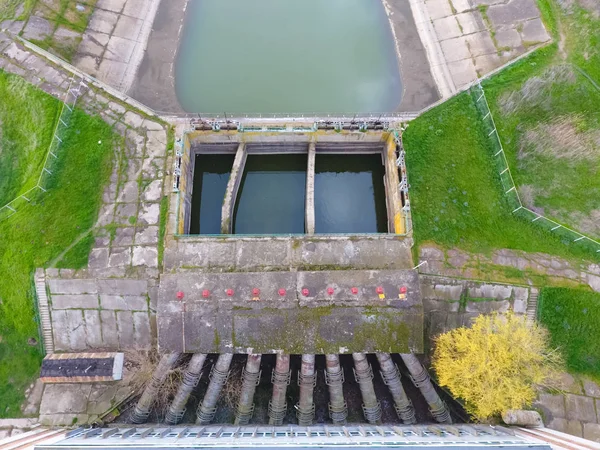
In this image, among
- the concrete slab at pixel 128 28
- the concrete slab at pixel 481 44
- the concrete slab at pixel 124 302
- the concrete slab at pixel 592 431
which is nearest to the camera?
the concrete slab at pixel 592 431

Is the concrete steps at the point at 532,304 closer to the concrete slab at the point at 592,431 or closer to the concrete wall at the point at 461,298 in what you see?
the concrete wall at the point at 461,298

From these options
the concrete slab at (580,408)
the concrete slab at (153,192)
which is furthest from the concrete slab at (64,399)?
the concrete slab at (580,408)

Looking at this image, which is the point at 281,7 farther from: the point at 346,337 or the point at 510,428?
the point at 510,428

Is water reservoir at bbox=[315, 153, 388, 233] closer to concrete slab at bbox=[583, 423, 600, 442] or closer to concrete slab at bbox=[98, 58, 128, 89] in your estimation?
concrete slab at bbox=[583, 423, 600, 442]

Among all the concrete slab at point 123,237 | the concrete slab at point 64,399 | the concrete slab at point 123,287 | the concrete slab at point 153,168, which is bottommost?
the concrete slab at point 64,399

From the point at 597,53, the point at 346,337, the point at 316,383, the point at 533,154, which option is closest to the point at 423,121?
the point at 533,154

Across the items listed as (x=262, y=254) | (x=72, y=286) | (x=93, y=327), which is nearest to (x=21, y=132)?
(x=72, y=286)

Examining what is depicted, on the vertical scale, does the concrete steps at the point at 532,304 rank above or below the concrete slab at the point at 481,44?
below

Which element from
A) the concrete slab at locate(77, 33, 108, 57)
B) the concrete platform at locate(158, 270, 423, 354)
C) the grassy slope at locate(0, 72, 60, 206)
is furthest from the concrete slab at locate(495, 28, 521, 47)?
the grassy slope at locate(0, 72, 60, 206)
